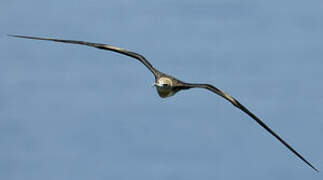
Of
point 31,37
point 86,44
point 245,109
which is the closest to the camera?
point 245,109

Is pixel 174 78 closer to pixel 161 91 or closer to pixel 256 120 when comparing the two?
pixel 161 91

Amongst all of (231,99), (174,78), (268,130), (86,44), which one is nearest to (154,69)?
(174,78)

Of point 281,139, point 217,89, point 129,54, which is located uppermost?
point 129,54

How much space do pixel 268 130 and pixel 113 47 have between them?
36.5 feet

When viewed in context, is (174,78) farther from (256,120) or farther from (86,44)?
(256,120)

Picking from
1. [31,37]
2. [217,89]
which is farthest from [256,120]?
[31,37]

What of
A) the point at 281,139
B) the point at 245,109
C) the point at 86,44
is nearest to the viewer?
the point at 281,139

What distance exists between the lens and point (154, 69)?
39.6 m

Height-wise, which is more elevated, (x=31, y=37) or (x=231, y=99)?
(x=31, y=37)

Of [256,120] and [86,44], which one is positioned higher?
[86,44]

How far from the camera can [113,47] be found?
39094 mm

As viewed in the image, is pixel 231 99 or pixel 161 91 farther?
Result: pixel 161 91

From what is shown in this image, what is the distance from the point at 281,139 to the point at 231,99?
4208 mm

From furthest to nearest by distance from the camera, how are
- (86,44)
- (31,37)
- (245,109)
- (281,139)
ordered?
(86,44) < (31,37) < (245,109) < (281,139)
